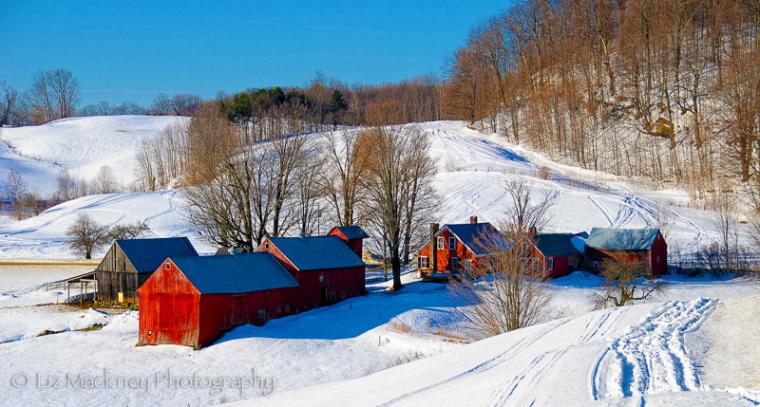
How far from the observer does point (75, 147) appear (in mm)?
123500

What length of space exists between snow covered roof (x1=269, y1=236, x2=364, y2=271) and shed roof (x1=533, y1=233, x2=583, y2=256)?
11599 mm

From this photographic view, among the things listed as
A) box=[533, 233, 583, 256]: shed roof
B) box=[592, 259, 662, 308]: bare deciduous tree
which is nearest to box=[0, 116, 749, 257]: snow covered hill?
box=[533, 233, 583, 256]: shed roof

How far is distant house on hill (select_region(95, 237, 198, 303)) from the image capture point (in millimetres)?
41031

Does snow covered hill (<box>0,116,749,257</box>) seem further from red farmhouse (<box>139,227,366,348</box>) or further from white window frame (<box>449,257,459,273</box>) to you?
red farmhouse (<box>139,227,366,348</box>)

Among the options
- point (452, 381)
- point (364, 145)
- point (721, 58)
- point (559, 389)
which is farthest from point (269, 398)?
point (721, 58)

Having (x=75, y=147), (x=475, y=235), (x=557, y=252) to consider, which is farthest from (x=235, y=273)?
(x=75, y=147)

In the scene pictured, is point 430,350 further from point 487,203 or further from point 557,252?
point 487,203

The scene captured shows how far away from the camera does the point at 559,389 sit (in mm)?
13148

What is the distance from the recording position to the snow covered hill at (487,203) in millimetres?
54500

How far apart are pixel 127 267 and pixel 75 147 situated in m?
91.9

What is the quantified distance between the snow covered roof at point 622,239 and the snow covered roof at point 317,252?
644 inches

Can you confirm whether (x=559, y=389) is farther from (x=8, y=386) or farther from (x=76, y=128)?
(x=76, y=128)

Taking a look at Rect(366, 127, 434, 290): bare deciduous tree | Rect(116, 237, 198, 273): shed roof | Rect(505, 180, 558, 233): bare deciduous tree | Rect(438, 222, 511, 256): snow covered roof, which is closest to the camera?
Rect(116, 237, 198, 273): shed roof

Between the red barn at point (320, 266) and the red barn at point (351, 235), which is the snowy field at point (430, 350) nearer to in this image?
the red barn at point (320, 266)
